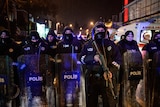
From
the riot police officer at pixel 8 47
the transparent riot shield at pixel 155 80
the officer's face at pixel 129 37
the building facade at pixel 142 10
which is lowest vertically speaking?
the transparent riot shield at pixel 155 80

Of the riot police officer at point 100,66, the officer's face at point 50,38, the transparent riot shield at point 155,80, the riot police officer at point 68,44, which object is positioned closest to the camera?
the riot police officer at point 100,66

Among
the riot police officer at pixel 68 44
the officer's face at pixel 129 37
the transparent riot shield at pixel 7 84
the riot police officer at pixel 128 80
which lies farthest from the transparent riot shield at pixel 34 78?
the officer's face at pixel 129 37

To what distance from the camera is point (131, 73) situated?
611 cm

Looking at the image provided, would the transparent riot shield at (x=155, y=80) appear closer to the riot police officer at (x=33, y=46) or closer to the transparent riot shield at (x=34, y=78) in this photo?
the transparent riot shield at (x=34, y=78)

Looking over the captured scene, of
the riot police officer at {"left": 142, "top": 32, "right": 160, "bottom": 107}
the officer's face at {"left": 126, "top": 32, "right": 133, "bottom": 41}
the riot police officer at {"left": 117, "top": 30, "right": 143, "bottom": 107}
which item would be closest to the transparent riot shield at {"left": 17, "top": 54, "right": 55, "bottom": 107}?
the riot police officer at {"left": 117, "top": 30, "right": 143, "bottom": 107}

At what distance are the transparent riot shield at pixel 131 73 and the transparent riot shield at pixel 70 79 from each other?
38.3 inches

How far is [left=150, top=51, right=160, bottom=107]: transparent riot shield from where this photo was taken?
6.24 meters

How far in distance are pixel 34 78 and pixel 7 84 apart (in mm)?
594

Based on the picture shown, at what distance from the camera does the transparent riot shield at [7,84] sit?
19.3ft

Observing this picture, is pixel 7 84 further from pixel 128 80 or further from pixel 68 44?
pixel 128 80

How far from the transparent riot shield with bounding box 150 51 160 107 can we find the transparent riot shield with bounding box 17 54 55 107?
2.24 metres

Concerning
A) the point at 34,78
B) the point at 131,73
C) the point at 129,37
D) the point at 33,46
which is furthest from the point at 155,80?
the point at 33,46

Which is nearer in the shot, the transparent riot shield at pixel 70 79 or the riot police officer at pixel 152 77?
the transparent riot shield at pixel 70 79

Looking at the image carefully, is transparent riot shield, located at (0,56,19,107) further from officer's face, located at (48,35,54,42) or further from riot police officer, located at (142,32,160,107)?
riot police officer, located at (142,32,160,107)
